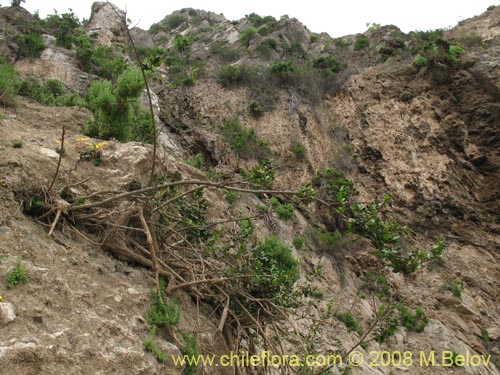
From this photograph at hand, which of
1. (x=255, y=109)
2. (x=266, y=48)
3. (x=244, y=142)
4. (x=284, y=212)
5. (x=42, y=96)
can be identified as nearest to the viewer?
(x=42, y=96)

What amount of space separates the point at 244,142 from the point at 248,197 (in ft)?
8.48

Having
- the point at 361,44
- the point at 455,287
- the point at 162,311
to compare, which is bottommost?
the point at 455,287

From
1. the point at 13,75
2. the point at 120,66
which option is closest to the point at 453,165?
the point at 120,66

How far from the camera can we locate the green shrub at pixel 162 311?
394 centimetres

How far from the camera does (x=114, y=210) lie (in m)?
4.77

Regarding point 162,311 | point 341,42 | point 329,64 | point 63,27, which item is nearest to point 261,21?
point 341,42

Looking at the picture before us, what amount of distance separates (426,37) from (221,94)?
10915 mm

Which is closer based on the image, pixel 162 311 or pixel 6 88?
pixel 162 311

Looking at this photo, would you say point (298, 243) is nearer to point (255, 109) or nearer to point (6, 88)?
point (255, 109)

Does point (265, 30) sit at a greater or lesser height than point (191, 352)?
greater

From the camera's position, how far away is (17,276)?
3275mm

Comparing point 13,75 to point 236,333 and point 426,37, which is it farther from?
point 426,37

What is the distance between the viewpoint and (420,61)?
54.3 feet

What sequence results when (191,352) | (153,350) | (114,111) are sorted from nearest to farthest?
(153,350)
(191,352)
(114,111)
